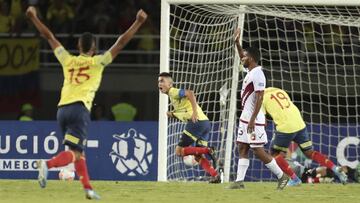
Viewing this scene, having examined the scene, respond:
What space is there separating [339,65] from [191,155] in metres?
5.83

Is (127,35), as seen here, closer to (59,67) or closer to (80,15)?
(59,67)

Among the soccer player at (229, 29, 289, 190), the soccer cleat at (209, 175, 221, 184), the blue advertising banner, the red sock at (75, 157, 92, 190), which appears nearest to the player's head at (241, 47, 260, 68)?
the soccer player at (229, 29, 289, 190)

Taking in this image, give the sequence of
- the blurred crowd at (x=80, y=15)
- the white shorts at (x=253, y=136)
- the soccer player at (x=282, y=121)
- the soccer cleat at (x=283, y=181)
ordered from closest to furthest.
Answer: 1. the white shorts at (x=253, y=136)
2. the soccer cleat at (x=283, y=181)
3. the soccer player at (x=282, y=121)
4. the blurred crowd at (x=80, y=15)

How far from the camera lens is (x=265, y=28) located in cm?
2297

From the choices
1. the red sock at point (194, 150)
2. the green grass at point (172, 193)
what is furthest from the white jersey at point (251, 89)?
the red sock at point (194, 150)

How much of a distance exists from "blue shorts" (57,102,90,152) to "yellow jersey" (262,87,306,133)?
499 cm

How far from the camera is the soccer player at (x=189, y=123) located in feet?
60.2

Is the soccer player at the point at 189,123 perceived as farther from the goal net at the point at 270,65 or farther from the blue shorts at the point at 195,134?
the goal net at the point at 270,65

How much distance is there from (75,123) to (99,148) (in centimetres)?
912

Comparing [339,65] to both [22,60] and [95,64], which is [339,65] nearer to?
[22,60]

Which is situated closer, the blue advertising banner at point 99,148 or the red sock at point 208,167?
the red sock at point 208,167

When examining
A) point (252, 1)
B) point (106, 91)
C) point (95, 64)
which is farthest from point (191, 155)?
point (106, 91)

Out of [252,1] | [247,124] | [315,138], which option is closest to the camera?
[247,124]

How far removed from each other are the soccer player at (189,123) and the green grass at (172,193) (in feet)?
5.73
